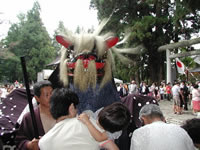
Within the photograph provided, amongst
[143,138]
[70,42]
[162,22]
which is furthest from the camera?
[162,22]

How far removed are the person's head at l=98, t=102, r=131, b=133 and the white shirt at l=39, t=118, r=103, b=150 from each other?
0.47 feet

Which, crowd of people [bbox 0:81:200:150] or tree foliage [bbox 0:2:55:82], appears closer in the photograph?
crowd of people [bbox 0:81:200:150]

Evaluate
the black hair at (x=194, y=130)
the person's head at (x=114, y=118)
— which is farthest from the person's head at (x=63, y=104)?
the black hair at (x=194, y=130)

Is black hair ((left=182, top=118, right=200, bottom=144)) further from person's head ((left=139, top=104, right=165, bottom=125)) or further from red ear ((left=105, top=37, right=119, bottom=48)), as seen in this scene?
red ear ((left=105, top=37, right=119, bottom=48))

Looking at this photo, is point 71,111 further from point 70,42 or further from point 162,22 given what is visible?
point 162,22

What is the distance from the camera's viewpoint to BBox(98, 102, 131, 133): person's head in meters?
1.52

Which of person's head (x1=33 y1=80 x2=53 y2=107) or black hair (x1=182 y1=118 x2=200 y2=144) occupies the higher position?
person's head (x1=33 y1=80 x2=53 y2=107)

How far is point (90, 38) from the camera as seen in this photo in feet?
6.83

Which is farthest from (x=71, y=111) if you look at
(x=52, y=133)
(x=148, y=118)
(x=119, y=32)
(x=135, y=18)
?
(x=135, y=18)

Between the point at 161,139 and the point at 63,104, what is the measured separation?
2.85 ft

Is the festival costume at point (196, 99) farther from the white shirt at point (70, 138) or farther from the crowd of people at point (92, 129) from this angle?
the white shirt at point (70, 138)

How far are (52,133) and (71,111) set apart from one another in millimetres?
212

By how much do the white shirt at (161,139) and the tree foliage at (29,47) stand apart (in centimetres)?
2894

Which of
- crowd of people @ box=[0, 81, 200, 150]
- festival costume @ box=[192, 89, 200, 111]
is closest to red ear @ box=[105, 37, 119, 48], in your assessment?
crowd of people @ box=[0, 81, 200, 150]
